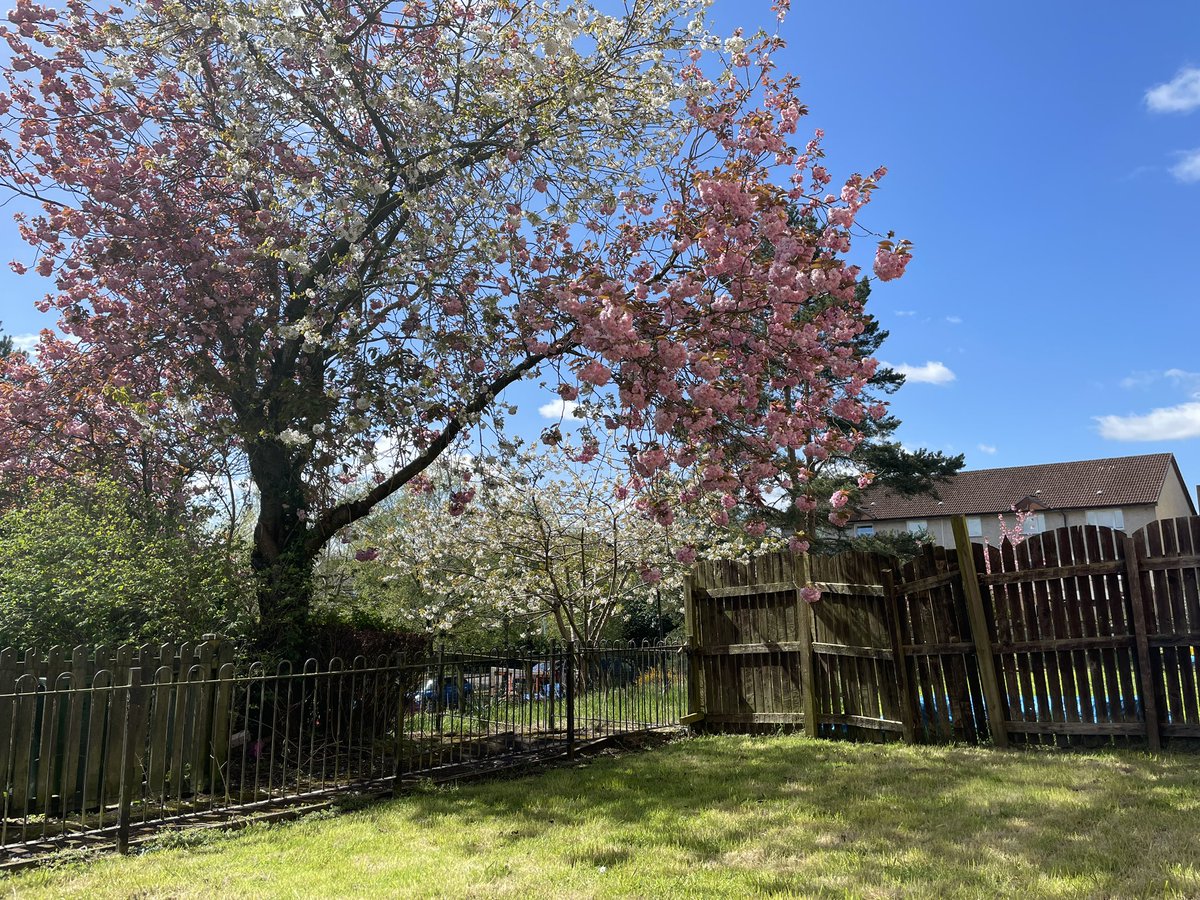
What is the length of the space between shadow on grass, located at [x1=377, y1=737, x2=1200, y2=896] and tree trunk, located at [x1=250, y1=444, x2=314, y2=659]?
8.62 feet

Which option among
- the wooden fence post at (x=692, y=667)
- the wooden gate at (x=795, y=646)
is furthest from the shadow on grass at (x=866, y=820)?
the wooden fence post at (x=692, y=667)

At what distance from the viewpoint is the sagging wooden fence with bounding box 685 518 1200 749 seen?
23.2 feet

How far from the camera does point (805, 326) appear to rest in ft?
19.2

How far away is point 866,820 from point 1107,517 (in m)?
37.5

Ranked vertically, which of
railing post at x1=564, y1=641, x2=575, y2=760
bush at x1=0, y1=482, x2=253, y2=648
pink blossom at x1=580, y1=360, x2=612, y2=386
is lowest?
railing post at x1=564, y1=641, x2=575, y2=760

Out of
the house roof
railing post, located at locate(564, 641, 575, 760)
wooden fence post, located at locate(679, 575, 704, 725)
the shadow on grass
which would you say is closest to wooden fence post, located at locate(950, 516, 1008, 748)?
the shadow on grass

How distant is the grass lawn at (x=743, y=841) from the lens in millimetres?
4027

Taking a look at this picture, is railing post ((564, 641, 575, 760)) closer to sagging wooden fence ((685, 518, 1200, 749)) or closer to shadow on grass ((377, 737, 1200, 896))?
shadow on grass ((377, 737, 1200, 896))

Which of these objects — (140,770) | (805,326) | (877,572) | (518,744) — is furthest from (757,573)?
(140,770)

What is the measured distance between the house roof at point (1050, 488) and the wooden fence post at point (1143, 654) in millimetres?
28473

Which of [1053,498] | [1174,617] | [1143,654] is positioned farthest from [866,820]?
[1053,498]

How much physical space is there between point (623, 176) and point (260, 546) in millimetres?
5610

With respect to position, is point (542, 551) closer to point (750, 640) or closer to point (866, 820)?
point (750, 640)

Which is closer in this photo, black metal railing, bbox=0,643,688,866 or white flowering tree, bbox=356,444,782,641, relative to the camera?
black metal railing, bbox=0,643,688,866
